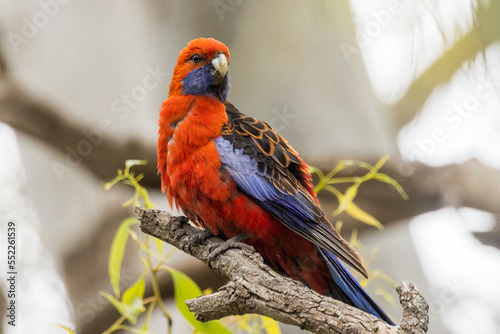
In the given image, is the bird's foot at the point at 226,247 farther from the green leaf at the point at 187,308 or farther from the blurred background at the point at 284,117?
the blurred background at the point at 284,117

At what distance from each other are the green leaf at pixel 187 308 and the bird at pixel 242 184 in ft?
0.85

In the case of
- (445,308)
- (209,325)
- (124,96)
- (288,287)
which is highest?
(124,96)

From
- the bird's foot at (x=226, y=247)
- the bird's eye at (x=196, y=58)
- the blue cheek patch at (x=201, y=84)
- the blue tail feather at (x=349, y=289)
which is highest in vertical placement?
the bird's eye at (x=196, y=58)

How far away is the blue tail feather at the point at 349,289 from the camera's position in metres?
1.75

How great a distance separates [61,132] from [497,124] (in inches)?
106

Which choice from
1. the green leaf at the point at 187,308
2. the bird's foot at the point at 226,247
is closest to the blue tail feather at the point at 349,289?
the bird's foot at the point at 226,247

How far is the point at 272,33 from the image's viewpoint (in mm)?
3035

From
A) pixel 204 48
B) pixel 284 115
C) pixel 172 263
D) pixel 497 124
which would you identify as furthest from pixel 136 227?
pixel 497 124

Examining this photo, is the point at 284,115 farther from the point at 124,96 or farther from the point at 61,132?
the point at 61,132

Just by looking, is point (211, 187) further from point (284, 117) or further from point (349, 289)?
point (284, 117)

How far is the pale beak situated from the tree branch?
726 millimetres

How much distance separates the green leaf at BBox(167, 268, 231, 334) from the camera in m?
1.94

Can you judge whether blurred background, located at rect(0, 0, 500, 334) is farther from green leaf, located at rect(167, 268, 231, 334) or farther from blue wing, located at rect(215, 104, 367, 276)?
blue wing, located at rect(215, 104, 367, 276)

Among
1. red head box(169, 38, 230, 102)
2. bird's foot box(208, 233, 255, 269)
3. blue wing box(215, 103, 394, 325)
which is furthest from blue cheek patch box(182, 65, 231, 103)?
bird's foot box(208, 233, 255, 269)
